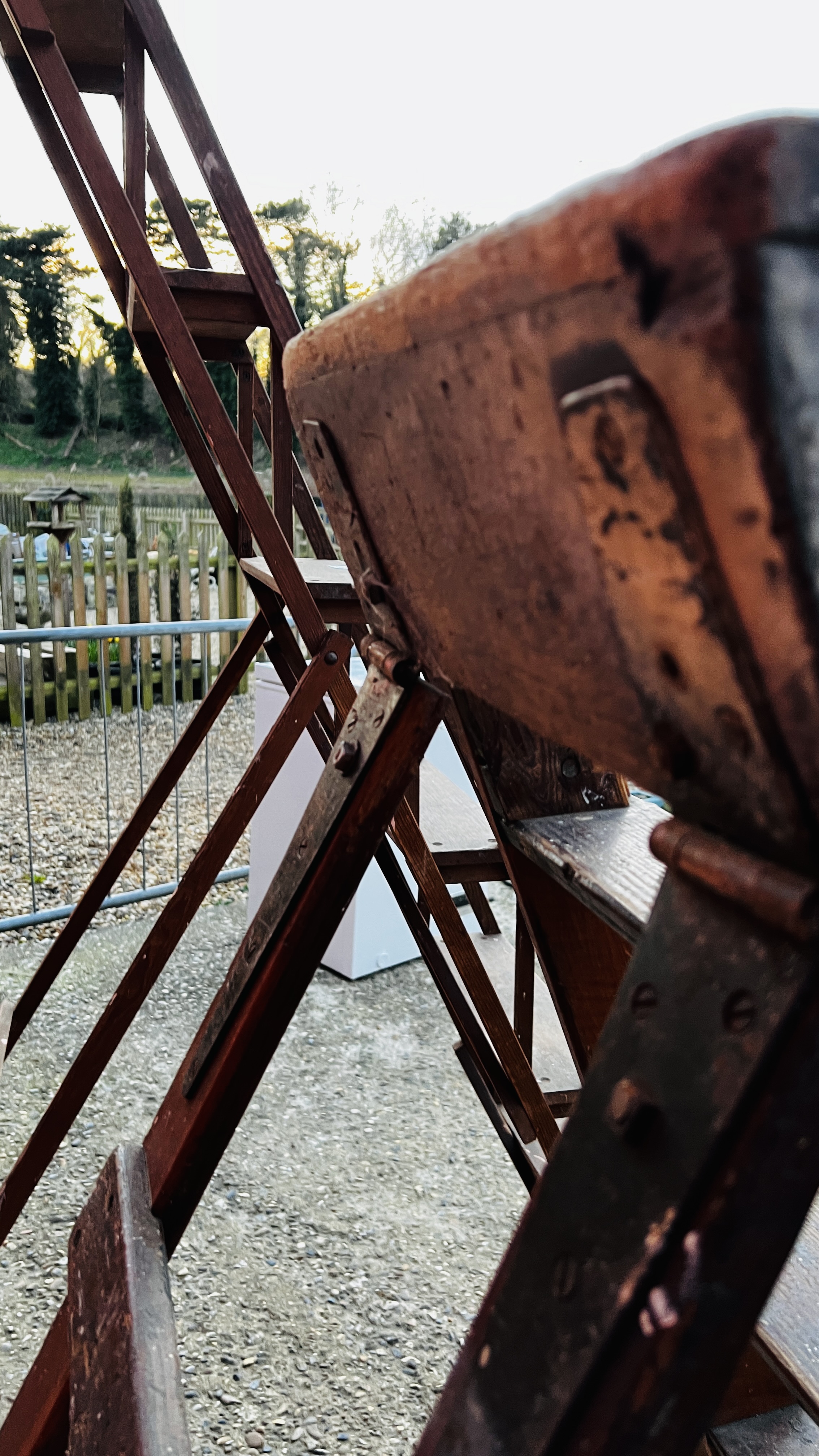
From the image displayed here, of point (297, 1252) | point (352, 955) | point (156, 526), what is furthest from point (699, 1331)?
point (156, 526)

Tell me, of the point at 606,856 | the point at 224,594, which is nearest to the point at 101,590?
the point at 224,594

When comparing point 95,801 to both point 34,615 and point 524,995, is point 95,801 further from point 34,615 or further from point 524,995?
point 524,995

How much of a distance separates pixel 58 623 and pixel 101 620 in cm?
34

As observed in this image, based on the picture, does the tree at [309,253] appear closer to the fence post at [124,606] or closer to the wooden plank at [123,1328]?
the fence post at [124,606]

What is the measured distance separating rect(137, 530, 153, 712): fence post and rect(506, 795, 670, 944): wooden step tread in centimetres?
602

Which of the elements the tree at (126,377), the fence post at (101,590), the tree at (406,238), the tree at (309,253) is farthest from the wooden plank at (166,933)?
the tree at (126,377)

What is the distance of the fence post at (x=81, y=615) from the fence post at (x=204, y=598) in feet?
2.83

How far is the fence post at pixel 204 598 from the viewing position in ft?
24.3

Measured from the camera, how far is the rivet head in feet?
1.23

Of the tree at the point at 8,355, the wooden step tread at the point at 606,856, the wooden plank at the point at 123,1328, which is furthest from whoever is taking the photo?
the tree at the point at 8,355

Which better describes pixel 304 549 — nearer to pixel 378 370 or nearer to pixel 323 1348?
pixel 323 1348

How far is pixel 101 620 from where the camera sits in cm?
752

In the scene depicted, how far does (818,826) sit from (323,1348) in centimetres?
228

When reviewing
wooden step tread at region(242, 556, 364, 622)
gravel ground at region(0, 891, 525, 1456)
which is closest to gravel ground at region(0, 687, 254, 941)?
gravel ground at region(0, 891, 525, 1456)
